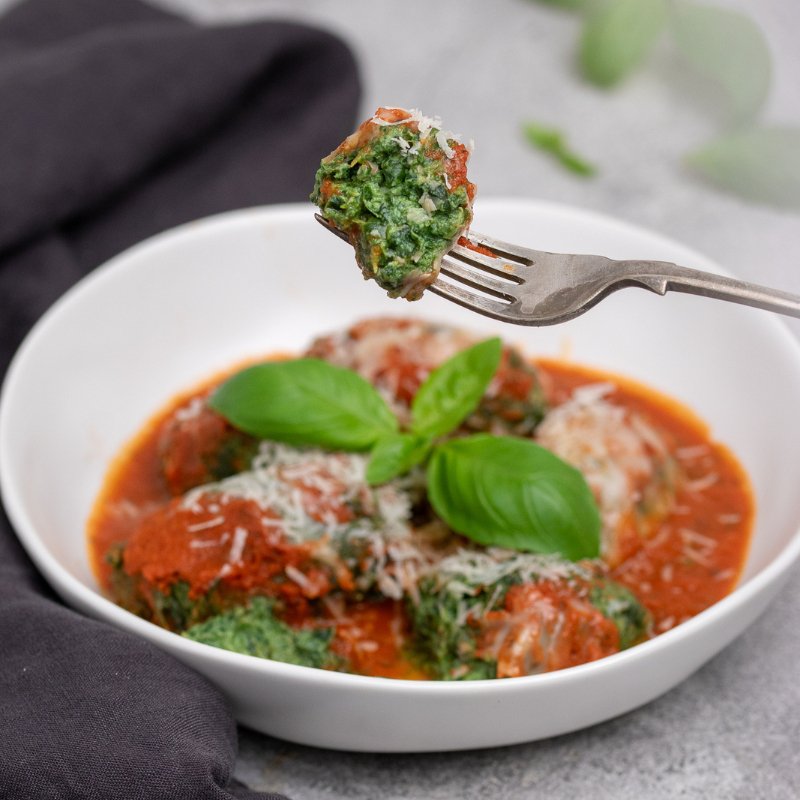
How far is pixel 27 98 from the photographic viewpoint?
187 inches

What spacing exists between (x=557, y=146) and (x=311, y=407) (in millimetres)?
2927

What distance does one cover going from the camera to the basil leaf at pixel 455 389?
3.40 metres

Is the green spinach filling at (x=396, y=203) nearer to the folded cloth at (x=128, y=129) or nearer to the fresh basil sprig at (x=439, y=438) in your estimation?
the fresh basil sprig at (x=439, y=438)

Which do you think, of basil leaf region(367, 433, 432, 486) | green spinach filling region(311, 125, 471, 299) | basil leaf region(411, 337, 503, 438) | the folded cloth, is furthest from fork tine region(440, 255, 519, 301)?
the folded cloth

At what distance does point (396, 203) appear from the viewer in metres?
2.70

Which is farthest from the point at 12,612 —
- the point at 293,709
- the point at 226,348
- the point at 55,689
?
the point at 226,348

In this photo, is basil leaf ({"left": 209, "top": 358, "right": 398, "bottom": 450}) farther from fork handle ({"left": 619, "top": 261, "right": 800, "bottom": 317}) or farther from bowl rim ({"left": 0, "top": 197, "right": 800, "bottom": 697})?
fork handle ({"left": 619, "top": 261, "right": 800, "bottom": 317})

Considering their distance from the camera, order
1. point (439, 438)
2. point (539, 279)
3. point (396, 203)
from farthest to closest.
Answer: point (439, 438)
point (539, 279)
point (396, 203)

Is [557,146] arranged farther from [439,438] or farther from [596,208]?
[439,438]

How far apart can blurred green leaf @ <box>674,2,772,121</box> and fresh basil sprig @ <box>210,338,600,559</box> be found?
3185 mm

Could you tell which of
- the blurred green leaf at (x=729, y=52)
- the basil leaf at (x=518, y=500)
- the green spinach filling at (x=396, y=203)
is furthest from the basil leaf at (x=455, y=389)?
the blurred green leaf at (x=729, y=52)

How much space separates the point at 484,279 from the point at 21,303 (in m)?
2.20

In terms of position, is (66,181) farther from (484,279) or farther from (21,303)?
(484,279)

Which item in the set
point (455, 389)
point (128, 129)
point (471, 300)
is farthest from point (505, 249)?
point (128, 129)
